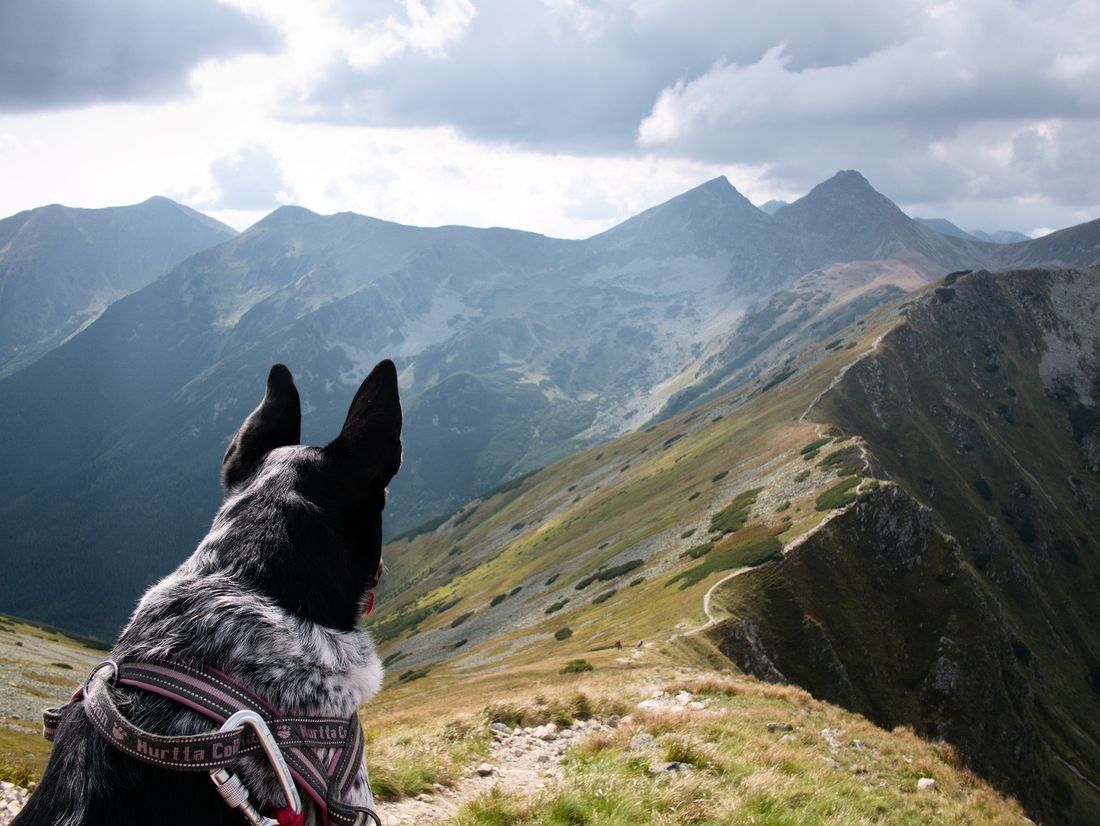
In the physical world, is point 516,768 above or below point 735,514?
above

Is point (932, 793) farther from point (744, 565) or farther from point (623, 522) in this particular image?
point (623, 522)

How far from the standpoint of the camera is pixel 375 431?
3.95 metres

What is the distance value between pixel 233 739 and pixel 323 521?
128 cm

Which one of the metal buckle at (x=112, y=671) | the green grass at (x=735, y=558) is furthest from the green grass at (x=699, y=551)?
the metal buckle at (x=112, y=671)

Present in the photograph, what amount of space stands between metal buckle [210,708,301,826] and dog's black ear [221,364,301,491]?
189cm

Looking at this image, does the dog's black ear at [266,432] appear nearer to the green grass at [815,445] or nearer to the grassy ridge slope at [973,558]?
the grassy ridge slope at [973,558]

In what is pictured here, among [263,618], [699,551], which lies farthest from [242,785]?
[699,551]

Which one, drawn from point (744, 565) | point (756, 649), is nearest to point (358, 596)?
point (756, 649)

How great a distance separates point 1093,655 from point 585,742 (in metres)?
96.9

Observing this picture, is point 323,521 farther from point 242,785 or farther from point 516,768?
point 516,768

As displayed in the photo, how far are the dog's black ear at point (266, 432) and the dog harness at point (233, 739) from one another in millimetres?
1507

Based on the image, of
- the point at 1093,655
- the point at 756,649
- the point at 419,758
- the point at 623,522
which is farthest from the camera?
the point at 623,522

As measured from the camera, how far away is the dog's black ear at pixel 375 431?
3.91m

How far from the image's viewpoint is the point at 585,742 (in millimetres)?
12406
